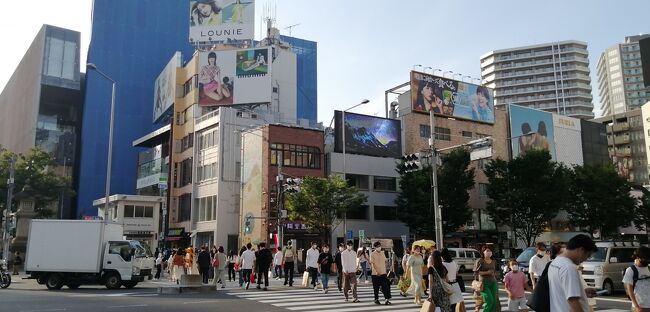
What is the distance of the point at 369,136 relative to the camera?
5034 cm

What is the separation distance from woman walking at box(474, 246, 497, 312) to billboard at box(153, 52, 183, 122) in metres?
49.9

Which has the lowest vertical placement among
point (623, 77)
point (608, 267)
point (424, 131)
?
point (608, 267)

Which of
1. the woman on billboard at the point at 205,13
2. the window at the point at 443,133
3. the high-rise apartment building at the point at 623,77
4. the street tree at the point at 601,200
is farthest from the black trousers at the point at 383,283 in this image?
the high-rise apartment building at the point at 623,77

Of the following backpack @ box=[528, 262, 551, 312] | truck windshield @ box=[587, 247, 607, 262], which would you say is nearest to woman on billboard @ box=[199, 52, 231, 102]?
truck windshield @ box=[587, 247, 607, 262]

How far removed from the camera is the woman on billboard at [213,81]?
5144 cm

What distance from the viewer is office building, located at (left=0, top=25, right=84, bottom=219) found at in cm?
7458

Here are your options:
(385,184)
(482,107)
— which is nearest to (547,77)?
(482,107)

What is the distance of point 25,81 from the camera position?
82250mm

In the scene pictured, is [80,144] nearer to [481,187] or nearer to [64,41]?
[64,41]

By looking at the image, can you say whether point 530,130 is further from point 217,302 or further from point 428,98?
point 217,302

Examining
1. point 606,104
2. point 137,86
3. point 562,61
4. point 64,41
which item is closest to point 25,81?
point 64,41

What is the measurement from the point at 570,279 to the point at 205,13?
56741 mm

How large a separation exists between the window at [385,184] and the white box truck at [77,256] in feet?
101

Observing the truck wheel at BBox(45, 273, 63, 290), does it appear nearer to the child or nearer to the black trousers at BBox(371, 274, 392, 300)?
the black trousers at BBox(371, 274, 392, 300)
